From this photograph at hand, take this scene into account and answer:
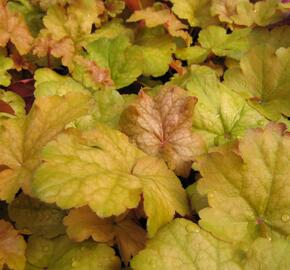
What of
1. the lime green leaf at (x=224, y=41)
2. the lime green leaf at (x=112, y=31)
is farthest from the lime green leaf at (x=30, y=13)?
the lime green leaf at (x=224, y=41)

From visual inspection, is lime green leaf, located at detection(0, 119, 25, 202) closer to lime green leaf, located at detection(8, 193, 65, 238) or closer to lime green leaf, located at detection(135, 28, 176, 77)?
lime green leaf, located at detection(8, 193, 65, 238)

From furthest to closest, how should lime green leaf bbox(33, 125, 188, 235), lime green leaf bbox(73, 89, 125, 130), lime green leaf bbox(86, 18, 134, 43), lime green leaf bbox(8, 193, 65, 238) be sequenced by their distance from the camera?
1. lime green leaf bbox(86, 18, 134, 43)
2. lime green leaf bbox(73, 89, 125, 130)
3. lime green leaf bbox(8, 193, 65, 238)
4. lime green leaf bbox(33, 125, 188, 235)

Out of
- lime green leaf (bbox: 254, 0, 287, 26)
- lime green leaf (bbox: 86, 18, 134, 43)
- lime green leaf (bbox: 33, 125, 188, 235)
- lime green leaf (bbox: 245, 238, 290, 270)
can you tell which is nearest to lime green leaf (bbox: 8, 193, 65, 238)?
lime green leaf (bbox: 33, 125, 188, 235)

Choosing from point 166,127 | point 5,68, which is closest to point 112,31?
point 5,68

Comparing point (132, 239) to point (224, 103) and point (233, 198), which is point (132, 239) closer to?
point (233, 198)

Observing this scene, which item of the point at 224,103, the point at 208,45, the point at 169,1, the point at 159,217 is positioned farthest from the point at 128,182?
the point at 169,1

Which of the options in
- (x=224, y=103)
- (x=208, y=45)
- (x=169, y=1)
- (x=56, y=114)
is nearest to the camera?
(x=56, y=114)
